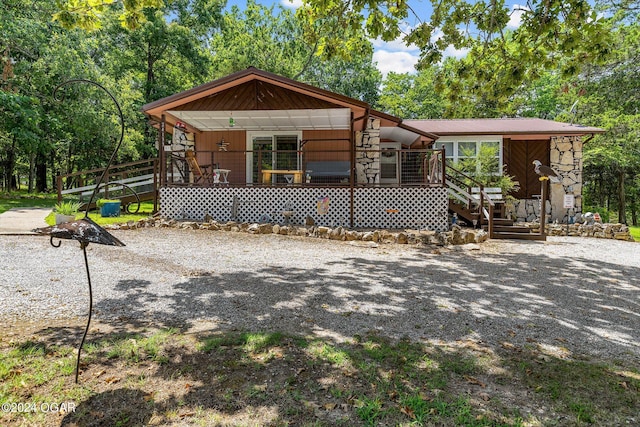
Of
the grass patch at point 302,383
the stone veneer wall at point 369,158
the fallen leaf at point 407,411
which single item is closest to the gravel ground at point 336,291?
the grass patch at point 302,383

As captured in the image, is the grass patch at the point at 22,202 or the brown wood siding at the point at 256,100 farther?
the grass patch at the point at 22,202

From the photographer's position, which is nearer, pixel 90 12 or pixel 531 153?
pixel 90 12

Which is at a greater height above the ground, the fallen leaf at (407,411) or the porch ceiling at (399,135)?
the porch ceiling at (399,135)

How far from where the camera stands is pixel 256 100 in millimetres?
10664

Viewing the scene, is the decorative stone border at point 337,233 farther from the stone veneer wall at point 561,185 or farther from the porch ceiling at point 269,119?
the stone veneer wall at point 561,185

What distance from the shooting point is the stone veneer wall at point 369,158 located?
42.8 ft

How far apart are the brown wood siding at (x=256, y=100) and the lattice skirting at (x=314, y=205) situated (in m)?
2.36

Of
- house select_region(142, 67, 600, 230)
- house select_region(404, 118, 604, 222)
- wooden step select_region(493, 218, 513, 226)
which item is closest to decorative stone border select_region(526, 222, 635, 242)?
wooden step select_region(493, 218, 513, 226)

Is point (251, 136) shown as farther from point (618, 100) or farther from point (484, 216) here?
point (618, 100)

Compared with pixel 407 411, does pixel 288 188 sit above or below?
above

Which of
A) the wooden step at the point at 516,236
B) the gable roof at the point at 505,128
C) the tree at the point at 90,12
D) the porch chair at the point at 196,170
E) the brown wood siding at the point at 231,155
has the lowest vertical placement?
the wooden step at the point at 516,236

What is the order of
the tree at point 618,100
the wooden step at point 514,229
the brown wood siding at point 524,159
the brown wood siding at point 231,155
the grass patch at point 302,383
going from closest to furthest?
the grass patch at point 302,383 < the wooden step at point 514,229 < the brown wood siding at point 231,155 < the tree at point 618,100 < the brown wood siding at point 524,159

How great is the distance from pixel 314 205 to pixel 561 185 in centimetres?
1061

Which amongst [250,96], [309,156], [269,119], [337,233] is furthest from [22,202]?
[337,233]
